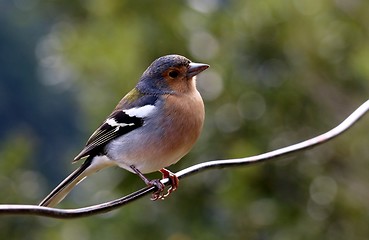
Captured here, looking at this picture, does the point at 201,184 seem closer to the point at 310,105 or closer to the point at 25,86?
the point at 310,105

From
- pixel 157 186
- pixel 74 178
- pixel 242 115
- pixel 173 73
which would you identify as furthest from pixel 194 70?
pixel 242 115

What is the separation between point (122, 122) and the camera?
3432mm

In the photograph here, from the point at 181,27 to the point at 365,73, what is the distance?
61.6 inches

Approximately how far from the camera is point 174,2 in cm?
584

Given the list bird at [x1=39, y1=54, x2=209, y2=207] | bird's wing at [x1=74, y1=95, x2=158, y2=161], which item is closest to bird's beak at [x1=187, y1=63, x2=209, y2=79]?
bird at [x1=39, y1=54, x2=209, y2=207]

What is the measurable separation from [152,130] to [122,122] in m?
0.22

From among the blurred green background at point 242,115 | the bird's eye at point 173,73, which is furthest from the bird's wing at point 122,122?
the blurred green background at point 242,115

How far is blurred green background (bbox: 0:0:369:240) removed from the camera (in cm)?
538

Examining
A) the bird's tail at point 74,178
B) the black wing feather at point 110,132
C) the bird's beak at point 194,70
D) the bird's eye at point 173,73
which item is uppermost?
the bird's eye at point 173,73

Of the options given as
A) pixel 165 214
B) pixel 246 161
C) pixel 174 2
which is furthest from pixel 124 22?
pixel 246 161

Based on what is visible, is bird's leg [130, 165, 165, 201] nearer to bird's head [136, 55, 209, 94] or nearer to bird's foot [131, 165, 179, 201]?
Result: bird's foot [131, 165, 179, 201]

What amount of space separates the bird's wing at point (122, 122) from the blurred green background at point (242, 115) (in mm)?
1811

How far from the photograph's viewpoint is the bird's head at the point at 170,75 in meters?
3.51

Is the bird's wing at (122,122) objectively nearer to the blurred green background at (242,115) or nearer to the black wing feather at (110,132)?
the black wing feather at (110,132)
